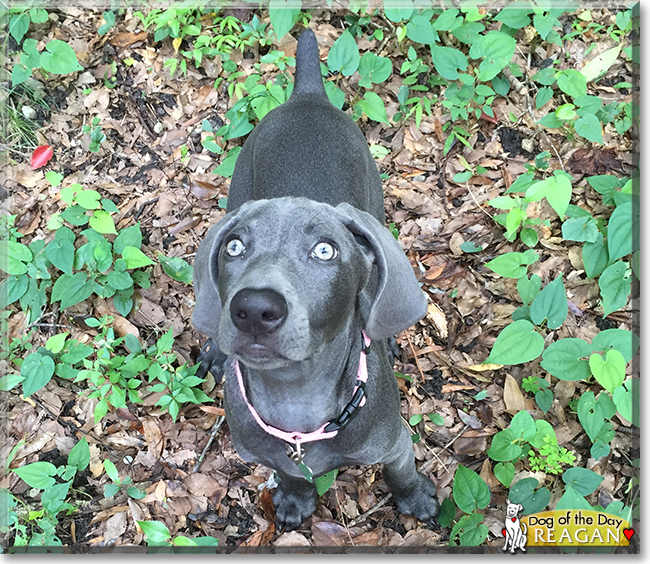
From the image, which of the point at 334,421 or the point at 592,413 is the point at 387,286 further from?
the point at 592,413

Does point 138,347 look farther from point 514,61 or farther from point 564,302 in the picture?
point 514,61

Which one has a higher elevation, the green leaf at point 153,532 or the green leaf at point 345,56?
the green leaf at point 345,56

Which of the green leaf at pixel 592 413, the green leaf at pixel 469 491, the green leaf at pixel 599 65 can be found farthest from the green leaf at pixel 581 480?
the green leaf at pixel 599 65

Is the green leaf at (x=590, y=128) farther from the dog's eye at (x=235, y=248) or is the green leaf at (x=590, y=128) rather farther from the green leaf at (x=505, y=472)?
the dog's eye at (x=235, y=248)

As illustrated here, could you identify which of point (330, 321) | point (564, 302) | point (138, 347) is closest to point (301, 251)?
point (330, 321)

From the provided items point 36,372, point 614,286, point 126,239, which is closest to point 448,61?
point 614,286

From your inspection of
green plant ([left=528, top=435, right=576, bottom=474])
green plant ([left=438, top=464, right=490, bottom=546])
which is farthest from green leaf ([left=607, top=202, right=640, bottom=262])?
green plant ([left=438, top=464, right=490, bottom=546])

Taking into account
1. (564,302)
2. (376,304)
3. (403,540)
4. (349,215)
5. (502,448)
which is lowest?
(403,540)
